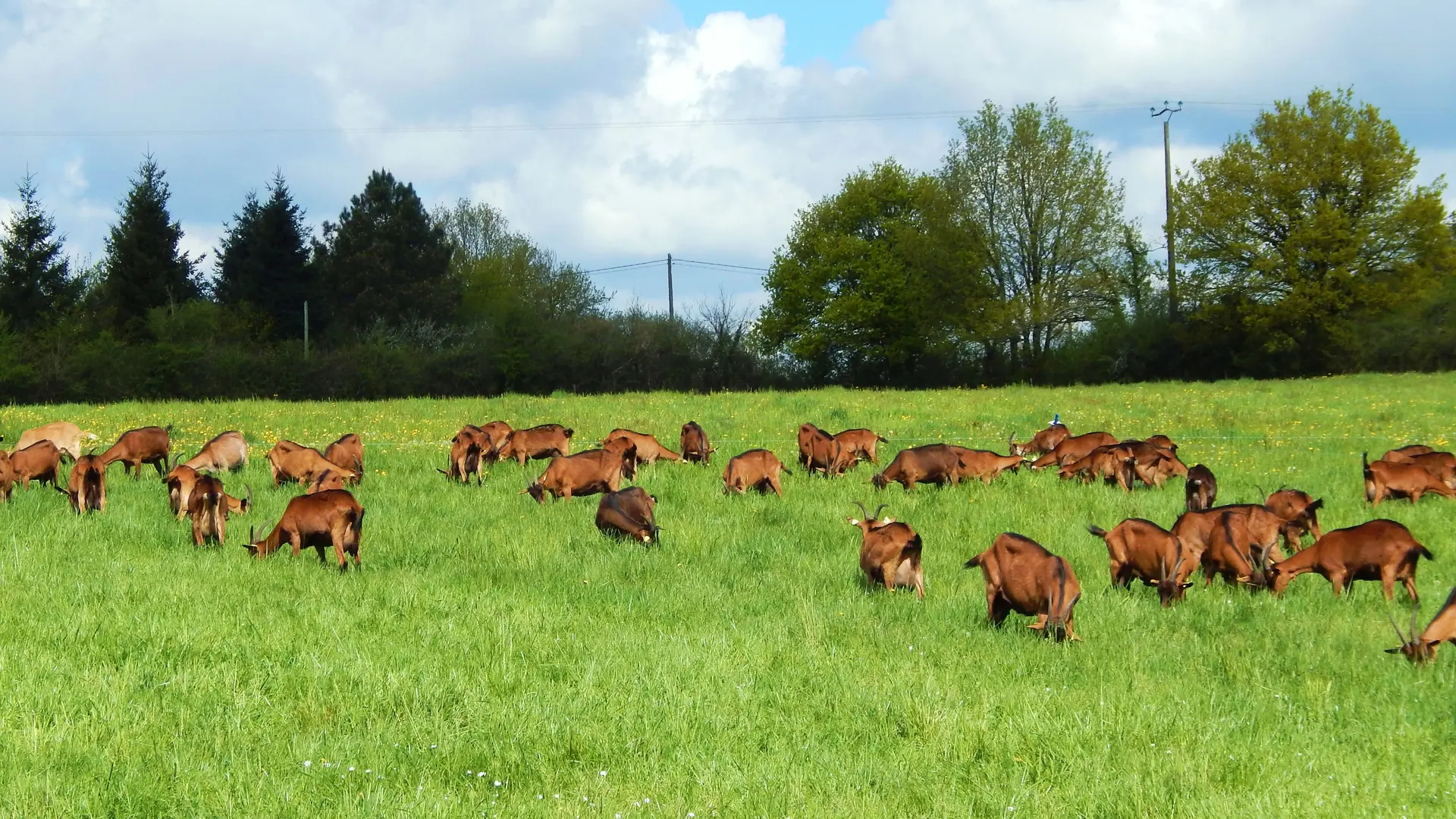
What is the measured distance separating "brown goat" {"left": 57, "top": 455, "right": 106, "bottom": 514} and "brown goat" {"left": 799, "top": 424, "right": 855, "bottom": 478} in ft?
28.7

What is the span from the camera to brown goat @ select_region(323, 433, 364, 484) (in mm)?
15719

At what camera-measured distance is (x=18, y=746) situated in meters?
5.41

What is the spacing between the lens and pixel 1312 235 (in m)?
46.1

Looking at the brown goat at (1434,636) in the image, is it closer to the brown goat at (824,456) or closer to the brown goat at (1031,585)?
the brown goat at (1031,585)

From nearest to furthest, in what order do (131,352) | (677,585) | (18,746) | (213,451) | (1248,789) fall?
(1248,789) → (18,746) → (677,585) → (213,451) → (131,352)

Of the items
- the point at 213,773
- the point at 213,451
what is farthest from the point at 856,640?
the point at 213,451

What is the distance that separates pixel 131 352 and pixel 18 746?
41916mm

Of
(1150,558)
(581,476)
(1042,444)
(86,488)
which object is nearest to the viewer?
(1150,558)

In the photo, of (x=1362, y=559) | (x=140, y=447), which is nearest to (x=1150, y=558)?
(x=1362, y=559)

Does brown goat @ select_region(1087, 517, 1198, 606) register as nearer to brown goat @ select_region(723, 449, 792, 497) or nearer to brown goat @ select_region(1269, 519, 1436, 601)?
brown goat @ select_region(1269, 519, 1436, 601)

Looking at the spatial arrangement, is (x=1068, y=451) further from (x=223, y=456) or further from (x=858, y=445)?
(x=223, y=456)

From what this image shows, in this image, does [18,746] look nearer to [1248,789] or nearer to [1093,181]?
[1248,789]

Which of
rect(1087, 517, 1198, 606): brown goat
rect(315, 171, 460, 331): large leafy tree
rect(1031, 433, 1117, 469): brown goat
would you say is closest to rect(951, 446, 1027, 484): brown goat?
rect(1031, 433, 1117, 469): brown goat

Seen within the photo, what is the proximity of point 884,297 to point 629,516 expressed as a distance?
4486 cm
